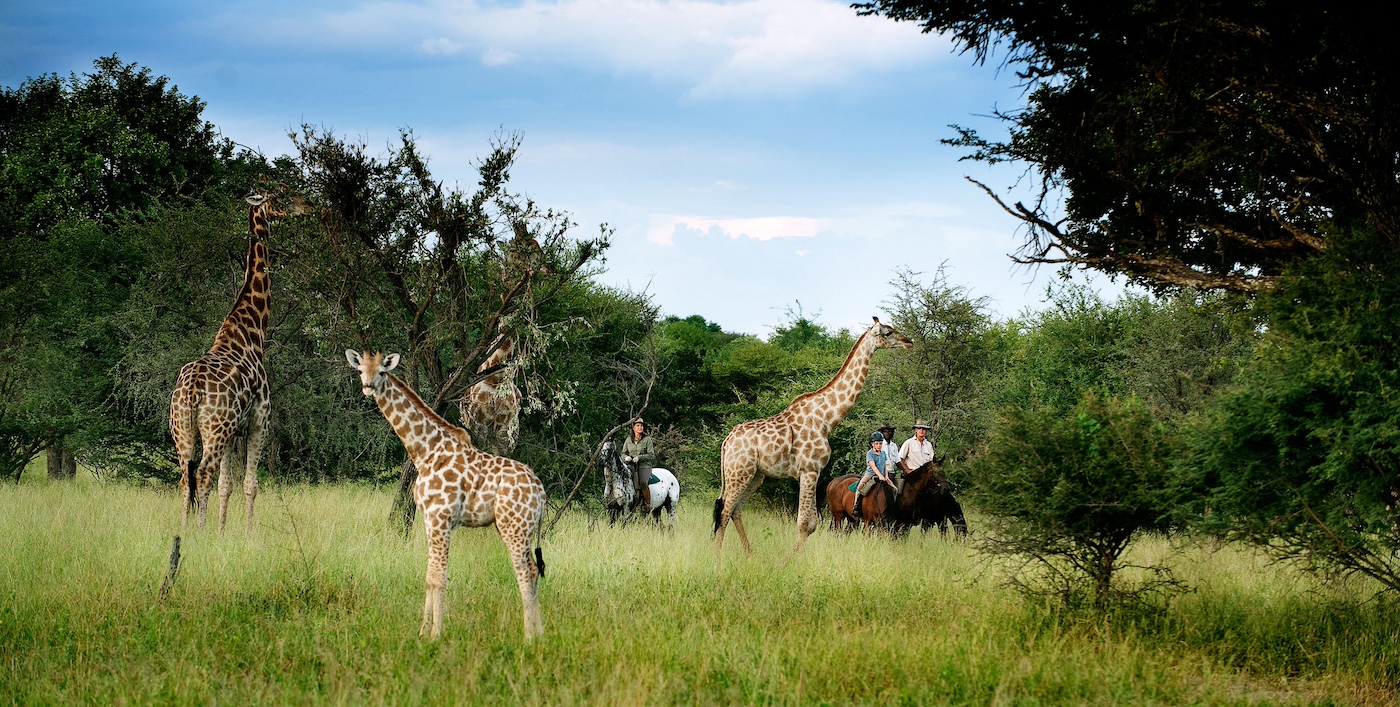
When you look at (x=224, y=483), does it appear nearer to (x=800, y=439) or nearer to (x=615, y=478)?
(x=615, y=478)

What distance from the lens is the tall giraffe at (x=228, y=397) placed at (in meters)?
13.2

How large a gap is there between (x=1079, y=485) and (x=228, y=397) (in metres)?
10.2

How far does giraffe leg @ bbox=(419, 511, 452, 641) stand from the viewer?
8.55 metres

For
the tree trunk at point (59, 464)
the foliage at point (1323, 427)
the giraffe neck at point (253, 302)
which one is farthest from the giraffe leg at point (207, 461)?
the tree trunk at point (59, 464)

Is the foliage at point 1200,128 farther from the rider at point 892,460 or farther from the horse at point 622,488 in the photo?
the horse at point 622,488

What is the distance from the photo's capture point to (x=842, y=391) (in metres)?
14.1

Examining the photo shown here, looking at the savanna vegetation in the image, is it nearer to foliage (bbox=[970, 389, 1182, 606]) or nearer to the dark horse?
foliage (bbox=[970, 389, 1182, 606])

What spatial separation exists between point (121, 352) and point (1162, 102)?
18.0 meters

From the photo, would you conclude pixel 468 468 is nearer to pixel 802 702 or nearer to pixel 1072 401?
pixel 802 702

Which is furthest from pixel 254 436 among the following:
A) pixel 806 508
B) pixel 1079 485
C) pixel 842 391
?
pixel 1079 485

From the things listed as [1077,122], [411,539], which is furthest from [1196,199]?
[411,539]

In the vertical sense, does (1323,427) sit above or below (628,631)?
above

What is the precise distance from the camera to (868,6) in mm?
12477

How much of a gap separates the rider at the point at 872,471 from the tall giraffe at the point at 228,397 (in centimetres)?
855
